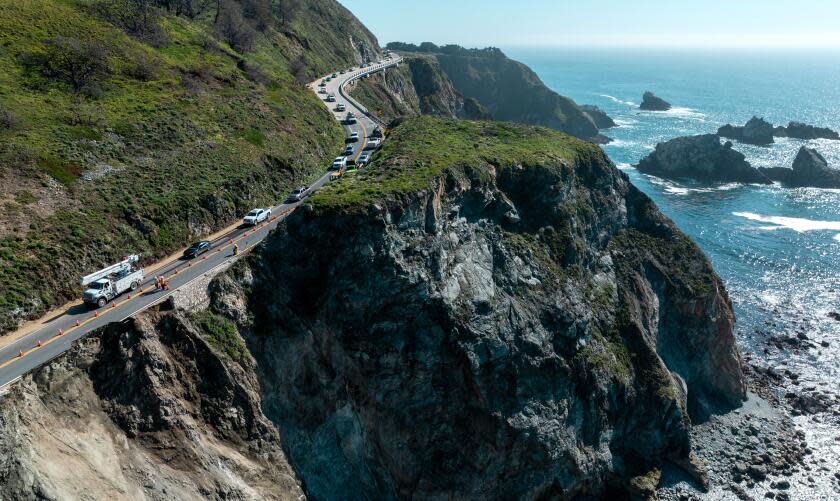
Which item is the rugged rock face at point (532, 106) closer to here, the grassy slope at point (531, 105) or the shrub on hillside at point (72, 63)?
the grassy slope at point (531, 105)

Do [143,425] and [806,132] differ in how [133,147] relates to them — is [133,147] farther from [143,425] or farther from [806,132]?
[806,132]

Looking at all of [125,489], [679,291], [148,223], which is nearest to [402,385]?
[125,489]

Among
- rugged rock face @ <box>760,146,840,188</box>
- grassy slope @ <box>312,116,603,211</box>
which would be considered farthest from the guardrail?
rugged rock face @ <box>760,146,840,188</box>

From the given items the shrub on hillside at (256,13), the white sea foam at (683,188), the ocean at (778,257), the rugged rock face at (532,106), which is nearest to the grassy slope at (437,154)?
the ocean at (778,257)

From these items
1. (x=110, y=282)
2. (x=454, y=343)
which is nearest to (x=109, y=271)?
(x=110, y=282)

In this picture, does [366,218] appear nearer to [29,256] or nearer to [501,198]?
[501,198]

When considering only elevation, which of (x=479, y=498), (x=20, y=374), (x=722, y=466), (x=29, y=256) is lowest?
(x=722, y=466)
